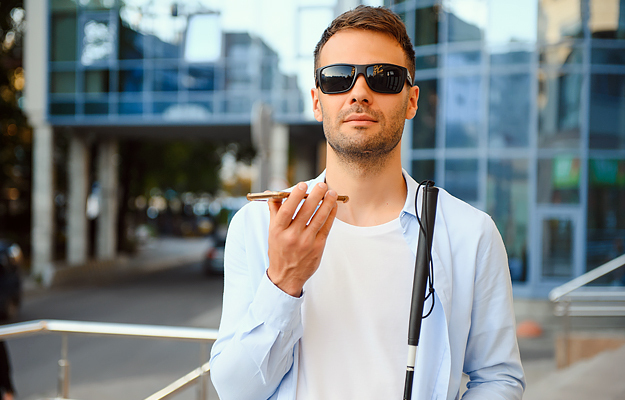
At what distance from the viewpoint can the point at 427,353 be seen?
153cm

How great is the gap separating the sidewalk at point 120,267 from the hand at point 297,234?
1714 cm

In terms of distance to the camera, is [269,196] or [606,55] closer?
[269,196]

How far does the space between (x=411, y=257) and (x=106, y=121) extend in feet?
65.1

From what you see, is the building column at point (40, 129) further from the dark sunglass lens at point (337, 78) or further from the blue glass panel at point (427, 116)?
the dark sunglass lens at point (337, 78)

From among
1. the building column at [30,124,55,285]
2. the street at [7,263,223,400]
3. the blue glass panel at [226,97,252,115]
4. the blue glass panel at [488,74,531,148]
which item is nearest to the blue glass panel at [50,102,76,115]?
the building column at [30,124,55,285]

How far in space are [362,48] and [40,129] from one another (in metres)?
20.9

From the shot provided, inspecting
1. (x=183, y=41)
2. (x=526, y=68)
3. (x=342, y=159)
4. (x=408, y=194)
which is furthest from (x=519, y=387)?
(x=183, y=41)

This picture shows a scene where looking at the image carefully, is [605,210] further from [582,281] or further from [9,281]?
[9,281]

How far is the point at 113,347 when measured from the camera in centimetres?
943

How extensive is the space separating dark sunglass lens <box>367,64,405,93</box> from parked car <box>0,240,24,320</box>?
1088 centimetres

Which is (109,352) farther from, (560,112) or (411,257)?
(560,112)

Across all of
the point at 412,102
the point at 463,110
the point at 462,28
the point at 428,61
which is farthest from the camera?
the point at 428,61

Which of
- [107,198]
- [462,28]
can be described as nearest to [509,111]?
[462,28]

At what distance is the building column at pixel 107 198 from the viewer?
2314 centimetres
